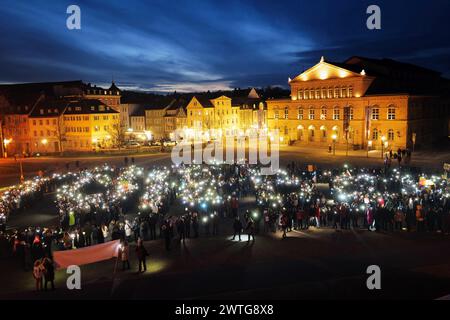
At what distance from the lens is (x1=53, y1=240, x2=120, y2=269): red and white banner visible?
13.0 meters

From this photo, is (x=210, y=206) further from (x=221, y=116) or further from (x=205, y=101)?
(x=205, y=101)

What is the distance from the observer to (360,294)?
10969 millimetres

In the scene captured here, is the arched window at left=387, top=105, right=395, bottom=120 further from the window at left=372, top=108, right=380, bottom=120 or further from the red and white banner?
the red and white banner

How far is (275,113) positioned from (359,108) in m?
16.1

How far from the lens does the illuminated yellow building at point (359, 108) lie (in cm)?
5431

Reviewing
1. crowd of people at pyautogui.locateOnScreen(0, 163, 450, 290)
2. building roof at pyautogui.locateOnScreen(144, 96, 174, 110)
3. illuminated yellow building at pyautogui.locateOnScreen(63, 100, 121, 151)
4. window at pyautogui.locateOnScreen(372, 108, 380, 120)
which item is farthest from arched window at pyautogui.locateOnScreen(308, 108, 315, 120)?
building roof at pyautogui.locateOnScreen(144, 96, 174, 110)

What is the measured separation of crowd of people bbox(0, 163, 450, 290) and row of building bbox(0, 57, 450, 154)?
25.2m

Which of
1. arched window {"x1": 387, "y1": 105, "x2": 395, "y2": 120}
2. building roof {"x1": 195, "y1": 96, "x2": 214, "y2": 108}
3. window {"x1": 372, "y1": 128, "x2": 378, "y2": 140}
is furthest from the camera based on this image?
building roof {"x1": 195, "y1": 96, "x2": 214, "y2": 108}

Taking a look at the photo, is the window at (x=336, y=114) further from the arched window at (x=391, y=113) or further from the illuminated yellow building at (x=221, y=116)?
the illuminated yellow building at (x=221, y=116)

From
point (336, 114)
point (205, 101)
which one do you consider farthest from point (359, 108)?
point (205, 101)

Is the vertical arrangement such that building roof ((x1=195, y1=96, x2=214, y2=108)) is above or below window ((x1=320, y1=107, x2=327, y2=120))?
above

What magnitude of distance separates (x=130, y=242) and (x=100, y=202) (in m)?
5.67

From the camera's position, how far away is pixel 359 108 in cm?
5819
